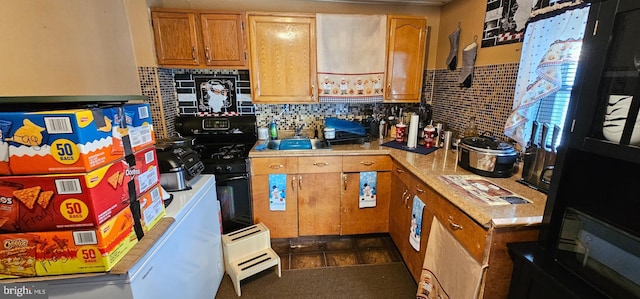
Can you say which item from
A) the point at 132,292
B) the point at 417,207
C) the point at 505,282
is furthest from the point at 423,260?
the point at 132,292

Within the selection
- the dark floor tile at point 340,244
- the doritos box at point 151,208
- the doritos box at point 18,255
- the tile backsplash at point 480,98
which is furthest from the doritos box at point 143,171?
the tile backsplash at point 480,98

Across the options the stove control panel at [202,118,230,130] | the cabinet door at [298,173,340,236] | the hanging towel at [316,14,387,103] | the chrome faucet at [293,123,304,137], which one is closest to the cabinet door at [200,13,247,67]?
the stove control panel at [202,118,230,130]

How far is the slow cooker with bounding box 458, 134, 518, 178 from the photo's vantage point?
150cm

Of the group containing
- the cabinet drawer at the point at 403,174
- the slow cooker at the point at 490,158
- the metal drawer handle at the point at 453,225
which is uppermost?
the slow cooker at the point at 490,158

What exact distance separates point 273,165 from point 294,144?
31cm

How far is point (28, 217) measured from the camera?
2.35ft

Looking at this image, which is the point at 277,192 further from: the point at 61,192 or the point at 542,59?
the point at 542,59

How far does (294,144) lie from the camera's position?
7.72 ft

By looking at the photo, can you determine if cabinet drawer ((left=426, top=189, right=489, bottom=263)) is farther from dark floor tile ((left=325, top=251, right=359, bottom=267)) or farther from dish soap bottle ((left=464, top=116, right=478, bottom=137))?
dark floor tile ((left=325, top=251, right=359, bottom=267))

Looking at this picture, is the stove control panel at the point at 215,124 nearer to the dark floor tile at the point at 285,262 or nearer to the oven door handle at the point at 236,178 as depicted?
the oven door handle at the point at 236,178

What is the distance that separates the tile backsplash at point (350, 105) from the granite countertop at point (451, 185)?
1.39 feet

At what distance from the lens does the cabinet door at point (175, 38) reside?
2.11 meters

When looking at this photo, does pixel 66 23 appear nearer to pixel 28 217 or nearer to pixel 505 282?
pixel 28 217

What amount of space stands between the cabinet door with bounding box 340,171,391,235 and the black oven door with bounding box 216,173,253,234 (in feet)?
2.79
